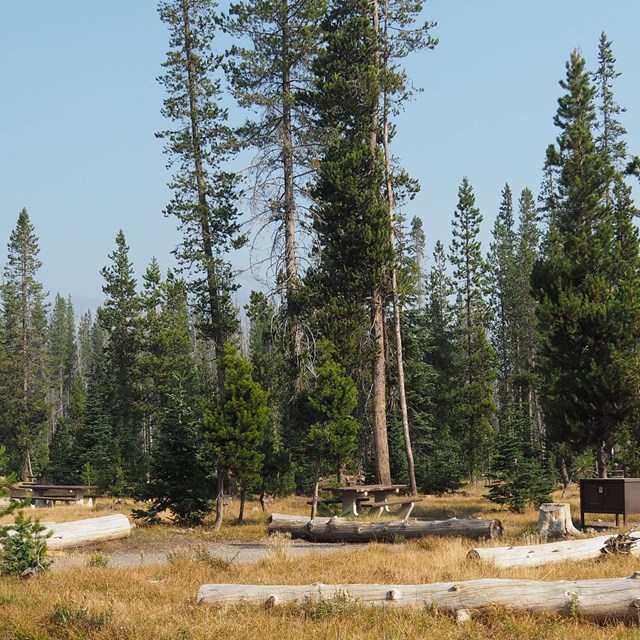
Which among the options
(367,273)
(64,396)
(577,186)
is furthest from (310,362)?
(64,396)

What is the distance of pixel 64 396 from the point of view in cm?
9506

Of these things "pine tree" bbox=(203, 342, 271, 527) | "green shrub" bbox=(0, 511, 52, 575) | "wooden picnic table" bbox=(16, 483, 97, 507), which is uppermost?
"pine tree" bbox=(203, 342, 271, 527)

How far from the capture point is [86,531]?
15.0 m

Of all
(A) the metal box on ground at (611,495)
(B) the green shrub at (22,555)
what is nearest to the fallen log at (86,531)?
(B) the green shrub at (22,555)

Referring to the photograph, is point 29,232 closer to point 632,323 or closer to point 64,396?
point 64,396

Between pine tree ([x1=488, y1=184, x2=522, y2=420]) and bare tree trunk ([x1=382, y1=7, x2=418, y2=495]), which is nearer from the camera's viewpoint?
bare tree trunk ([x1=382, y1=7, x2=418, y2=495])

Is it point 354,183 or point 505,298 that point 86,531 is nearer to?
point 354,183

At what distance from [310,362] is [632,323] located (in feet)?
34.6

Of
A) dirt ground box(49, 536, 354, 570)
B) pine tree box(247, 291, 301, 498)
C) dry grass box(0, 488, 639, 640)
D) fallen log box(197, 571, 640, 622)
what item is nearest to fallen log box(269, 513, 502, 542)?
dirt ground box(49, 536, 354, 570)

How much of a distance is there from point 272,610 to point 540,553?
492 cm

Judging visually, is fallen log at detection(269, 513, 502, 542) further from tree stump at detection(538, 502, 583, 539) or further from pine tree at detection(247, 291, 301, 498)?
pine tree at detection(247, 291, 301, 498)

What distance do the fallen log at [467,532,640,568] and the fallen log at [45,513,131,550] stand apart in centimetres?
841

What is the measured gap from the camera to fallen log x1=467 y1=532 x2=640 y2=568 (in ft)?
33.9

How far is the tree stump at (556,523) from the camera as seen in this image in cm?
1384
